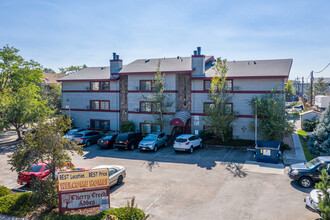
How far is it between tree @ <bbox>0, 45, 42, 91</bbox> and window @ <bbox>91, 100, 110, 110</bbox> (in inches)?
374

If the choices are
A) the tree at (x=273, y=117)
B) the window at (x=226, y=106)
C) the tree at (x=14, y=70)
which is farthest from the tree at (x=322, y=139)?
the tree at (x=14, y=70)

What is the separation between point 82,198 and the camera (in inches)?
459

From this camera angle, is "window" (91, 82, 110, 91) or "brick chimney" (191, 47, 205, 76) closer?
"brick chimney" (191, 47, 205, 76)

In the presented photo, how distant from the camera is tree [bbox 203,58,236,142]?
25.2 metres

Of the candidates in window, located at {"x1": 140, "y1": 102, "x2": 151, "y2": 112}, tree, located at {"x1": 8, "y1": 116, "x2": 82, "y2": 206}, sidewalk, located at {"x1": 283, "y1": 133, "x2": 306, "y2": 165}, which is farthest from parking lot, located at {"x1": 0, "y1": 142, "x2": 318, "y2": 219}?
window, located at {"x1": 140, "y1": 102, "x2": 151, "y2": 112}

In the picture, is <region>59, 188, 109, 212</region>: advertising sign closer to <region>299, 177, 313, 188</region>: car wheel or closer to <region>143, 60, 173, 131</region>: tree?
<region>299, 177, 313, 188</region>: car wheel

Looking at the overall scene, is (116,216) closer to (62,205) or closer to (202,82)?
(62,205)

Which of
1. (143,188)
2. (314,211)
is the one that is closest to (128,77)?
(143,188)

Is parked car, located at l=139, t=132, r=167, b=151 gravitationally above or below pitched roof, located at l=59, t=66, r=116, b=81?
below

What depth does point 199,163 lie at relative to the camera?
20062 millimetres

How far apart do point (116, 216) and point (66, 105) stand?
2797cm

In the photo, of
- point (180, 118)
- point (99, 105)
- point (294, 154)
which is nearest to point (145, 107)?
point (180, 118)

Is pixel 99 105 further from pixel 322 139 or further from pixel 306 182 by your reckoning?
pixel 306 182

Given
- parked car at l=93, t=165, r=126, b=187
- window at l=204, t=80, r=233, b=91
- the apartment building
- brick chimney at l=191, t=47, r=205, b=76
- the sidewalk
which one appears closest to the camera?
parked car at l=93, t=165, r=126, b=187
